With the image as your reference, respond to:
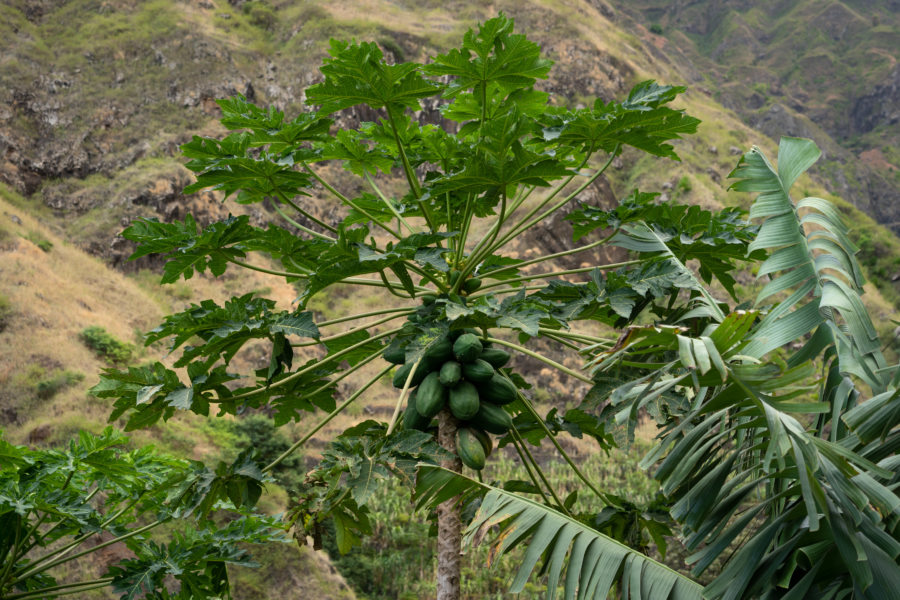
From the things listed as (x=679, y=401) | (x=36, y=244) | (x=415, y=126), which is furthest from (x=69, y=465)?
(x=36, y=244)

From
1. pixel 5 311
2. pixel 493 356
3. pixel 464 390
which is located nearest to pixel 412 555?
pixel 5 311

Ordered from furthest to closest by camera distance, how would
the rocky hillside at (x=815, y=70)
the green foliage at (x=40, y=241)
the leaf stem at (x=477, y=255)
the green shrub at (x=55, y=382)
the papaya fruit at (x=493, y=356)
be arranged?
the rocky hillside at (x=815, y=70)
the green foliage at (x=40, y=241)
the green shrub at (x=55, y=382)
the leaf stem at (x=477, y=255)
the papaya fruit at (x=493, y=356)

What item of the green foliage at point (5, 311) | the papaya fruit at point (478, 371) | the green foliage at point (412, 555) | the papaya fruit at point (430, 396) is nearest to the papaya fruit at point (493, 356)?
the papaya fruit at point (478, 371)

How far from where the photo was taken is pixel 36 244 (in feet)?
62.0

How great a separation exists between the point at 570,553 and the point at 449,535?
2.22 ft

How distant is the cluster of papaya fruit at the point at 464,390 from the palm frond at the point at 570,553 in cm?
29

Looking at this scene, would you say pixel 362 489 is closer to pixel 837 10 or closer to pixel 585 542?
pixel 585 542

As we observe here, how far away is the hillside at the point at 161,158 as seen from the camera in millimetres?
14094

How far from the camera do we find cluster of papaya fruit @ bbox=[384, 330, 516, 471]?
2.39 m

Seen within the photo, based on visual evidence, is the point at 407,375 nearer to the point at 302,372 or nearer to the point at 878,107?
the point at 302,372

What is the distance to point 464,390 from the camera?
2.43m

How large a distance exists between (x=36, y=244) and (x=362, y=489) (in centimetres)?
2104

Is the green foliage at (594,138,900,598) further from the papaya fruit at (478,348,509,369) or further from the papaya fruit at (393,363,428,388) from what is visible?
the papaya fruit at (393,363,428,388)

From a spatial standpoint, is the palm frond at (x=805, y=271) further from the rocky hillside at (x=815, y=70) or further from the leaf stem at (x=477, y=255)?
the rocky hillside at (x=815, y=70)
